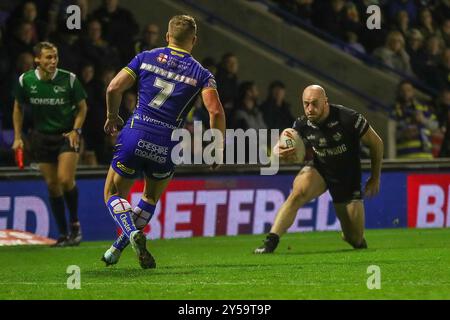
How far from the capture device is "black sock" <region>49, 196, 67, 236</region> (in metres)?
14.8

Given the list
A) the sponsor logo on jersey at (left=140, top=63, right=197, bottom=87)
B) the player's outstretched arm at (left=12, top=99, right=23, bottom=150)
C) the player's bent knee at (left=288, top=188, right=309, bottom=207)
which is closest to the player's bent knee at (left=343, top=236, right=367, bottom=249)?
the player's bent knee at (left=288, top=188, right=309, bottom=207)

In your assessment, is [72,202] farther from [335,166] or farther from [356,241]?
[356,241]

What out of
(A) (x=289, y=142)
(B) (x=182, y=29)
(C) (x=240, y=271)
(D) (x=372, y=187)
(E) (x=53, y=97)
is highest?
(B) (x=182, y=29)

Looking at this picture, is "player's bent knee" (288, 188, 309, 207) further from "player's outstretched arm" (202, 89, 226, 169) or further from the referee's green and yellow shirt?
the referee's green and yellow shirt

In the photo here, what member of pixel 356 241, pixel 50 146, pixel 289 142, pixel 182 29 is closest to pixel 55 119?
pixel 50 146

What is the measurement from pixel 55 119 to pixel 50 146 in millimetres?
332

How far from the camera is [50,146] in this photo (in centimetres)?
1459

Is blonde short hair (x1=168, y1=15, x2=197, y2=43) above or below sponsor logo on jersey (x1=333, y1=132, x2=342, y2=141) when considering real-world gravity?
above

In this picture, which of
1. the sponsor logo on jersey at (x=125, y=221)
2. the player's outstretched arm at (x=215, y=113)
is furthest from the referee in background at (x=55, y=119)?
the player's outstretched arm at (x=215, y=113)

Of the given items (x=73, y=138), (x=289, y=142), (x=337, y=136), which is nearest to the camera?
(x=289, y=142)

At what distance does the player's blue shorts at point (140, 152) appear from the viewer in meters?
10.6

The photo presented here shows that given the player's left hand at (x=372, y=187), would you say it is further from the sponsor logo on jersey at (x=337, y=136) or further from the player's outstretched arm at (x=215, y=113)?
the player's outstretched arm at (x=215, y=113)

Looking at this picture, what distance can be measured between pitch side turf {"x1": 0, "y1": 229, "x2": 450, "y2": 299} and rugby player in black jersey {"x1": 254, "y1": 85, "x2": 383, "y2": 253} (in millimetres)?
307
